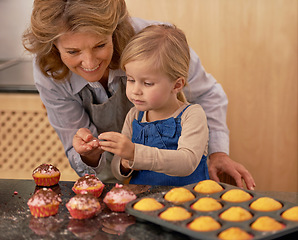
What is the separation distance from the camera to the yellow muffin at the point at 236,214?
3.47 ft

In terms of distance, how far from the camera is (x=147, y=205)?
3.71 ft

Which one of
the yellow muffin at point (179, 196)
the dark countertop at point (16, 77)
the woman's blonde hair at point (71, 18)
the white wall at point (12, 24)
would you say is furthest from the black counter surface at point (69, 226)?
the white wall at point (12, 24)

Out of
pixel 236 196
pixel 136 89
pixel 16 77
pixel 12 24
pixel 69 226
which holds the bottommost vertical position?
pixel 69 226

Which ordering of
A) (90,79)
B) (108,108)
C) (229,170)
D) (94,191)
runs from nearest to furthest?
1. (94,191)
2. (90,79)
3. (229,170)
4. (108,108)

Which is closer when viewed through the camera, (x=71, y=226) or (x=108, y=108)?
(x=71, y=226)

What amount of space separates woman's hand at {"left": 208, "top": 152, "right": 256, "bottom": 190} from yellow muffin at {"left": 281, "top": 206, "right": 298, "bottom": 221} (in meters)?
0.70

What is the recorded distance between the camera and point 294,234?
41.1 inches

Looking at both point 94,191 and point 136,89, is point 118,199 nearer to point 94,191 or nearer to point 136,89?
point 94,191

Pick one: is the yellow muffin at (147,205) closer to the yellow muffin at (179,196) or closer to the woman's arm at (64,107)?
the yellow muffin at (179,196)

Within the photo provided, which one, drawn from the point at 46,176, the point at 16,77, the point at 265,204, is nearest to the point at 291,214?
the point at 265,204

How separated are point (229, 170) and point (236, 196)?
0.65 meters

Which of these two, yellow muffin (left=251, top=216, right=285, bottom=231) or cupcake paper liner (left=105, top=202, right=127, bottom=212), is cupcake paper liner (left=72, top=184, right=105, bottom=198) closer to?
cupcake paper liner (left=105, top=202, right=127, bottom=212)

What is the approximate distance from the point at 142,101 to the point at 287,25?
131 centimetres

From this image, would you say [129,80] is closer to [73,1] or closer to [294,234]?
[73,1]
